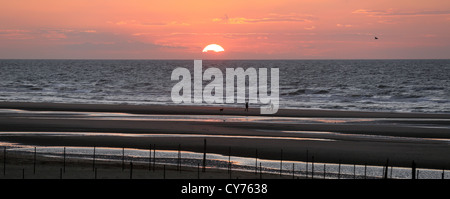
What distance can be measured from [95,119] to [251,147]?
20399mm

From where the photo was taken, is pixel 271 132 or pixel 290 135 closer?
pixel 290 135

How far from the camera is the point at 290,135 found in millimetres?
40312

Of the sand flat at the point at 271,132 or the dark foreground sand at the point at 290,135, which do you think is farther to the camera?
the sand flat at the point at 271,132

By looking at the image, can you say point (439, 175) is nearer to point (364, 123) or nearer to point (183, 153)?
point (183, 153)

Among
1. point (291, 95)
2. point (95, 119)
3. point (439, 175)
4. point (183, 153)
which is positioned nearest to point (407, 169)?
point (439, 175)

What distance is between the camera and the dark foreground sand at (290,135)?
3231 cm

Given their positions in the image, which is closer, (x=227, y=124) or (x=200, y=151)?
(x=200, y=151)

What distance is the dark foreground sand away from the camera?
106ft

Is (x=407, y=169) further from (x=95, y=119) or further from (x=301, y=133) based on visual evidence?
(x=95, y=119)

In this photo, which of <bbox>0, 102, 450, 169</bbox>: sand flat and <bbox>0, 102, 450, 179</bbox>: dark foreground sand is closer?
<bbox>0, 102, 450, 179</bbox>: dark foreground sand

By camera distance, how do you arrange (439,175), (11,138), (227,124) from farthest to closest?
(227,124) < (11,138) < (439,175)
